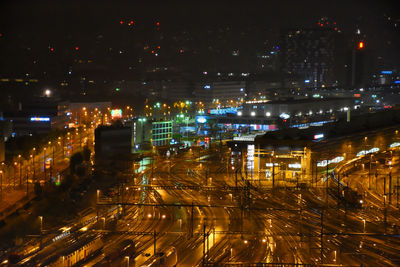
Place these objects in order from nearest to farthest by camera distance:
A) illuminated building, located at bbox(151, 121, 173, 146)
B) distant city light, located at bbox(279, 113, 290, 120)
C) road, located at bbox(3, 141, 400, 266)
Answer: road, located at bbox(3, 141, 400, 266), illuminated building, located at bbox(151, 121, 173, 146), distant city light, located at bbox(279, 113, 290, 120)

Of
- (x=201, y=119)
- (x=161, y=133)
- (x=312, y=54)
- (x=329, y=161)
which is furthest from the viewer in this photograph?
(x=312, y=54)

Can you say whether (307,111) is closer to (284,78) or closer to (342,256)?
(284,78)

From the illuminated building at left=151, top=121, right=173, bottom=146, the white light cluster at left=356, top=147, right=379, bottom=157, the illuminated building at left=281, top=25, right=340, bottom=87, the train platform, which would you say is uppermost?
the illuminated building at left=281, top=25, right=340, bottom=87

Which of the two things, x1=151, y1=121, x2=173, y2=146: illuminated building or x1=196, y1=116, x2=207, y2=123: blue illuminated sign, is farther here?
x1=196, y1=116, x2=207, y2=123: blue illuminated sign

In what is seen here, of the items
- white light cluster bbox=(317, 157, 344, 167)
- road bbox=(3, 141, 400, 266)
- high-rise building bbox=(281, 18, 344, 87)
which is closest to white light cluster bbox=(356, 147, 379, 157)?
white light cluster bbox=(317, 157, 344, 167)

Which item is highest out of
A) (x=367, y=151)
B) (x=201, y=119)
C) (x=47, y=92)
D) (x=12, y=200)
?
(x=47, y=92)

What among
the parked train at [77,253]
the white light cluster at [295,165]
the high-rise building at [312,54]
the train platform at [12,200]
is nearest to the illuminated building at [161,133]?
the train platform at [12,200]

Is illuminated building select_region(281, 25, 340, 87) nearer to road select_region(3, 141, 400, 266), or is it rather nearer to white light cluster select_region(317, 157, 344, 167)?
white light cluster select_region(317, 157, 344, 167)

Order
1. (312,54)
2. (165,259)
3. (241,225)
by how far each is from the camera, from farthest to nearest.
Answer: (312,54) < (241,225) < (165,259)

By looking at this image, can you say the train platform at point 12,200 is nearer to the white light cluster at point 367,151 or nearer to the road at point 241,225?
the road at point 241,225

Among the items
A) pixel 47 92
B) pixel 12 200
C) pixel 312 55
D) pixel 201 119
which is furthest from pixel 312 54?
pixel 12 200

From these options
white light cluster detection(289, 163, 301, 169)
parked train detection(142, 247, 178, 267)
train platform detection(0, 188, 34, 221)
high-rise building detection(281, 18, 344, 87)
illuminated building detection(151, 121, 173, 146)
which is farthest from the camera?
high-rise building detection(281, 18, 344, 87)

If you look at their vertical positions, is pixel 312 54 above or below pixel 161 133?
above

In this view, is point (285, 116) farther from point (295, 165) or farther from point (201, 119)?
point (295, 165)
